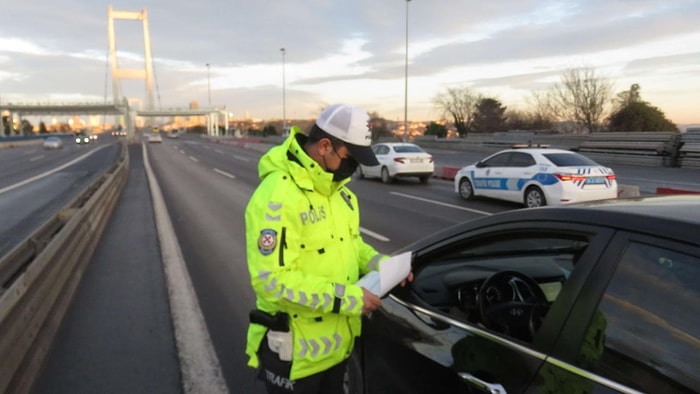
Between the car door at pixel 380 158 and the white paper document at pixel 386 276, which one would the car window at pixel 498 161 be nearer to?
the car door at pixel 380 158

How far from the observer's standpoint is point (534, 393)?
1.67 m

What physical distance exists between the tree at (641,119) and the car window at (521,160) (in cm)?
2837

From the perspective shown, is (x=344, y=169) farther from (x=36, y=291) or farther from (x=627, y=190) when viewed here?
(x=627, y=190)

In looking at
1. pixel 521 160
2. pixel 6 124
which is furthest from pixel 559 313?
pixel 6 124

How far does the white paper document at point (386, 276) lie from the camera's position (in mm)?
2086

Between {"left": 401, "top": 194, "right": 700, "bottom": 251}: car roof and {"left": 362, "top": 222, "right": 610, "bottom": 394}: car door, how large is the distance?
0.13 feet

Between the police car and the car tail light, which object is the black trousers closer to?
the police car

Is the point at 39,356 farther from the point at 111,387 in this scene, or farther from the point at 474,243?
the point at 474,243

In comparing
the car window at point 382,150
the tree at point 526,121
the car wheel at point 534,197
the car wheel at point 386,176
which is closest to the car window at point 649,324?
the car wheel at point 534,197

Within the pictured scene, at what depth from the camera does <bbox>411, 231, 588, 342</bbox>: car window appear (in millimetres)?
2246

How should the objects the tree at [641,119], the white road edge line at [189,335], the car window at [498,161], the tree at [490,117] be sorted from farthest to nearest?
the tree at [490,117] < the tree at [641,119] < the car window at [498,161] < the white road edge line at [189,335]

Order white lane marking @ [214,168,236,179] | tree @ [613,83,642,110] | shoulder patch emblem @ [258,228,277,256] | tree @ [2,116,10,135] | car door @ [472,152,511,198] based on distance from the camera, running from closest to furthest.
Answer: shoulder patch emblem @ [258,228,277,256]
car door @ [472,152,511,198]
white lane marking @ [214,168,236,179]
tree @ [613,83,642,110]
tree @ [2,116,10,135]

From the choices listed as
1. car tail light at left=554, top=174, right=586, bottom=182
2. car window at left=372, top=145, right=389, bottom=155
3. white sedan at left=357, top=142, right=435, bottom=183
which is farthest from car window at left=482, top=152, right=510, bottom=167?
car window at left=372, top=145, right=389, bottom=155

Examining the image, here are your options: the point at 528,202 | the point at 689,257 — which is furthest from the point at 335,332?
the point at 528,202
